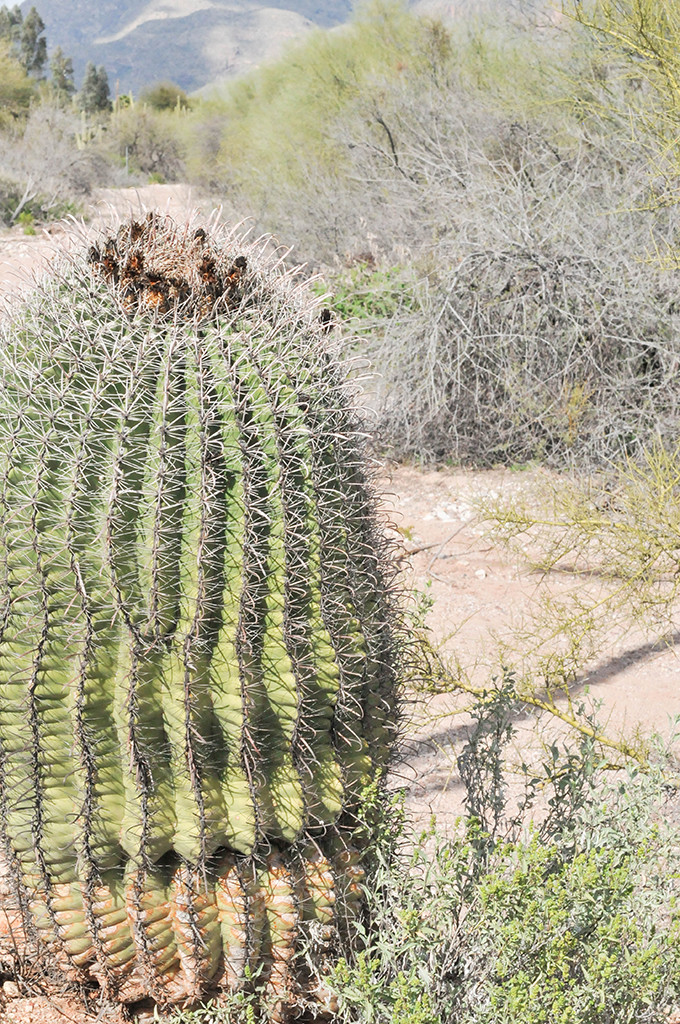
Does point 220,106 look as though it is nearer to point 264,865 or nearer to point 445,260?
point 445,260

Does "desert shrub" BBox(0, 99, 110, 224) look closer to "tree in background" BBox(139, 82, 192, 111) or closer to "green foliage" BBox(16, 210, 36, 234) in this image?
"green foliage" BBox(16, 210, 36, 234)

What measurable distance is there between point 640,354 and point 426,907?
5847 mm

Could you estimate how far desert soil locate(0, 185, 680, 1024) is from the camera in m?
2.71

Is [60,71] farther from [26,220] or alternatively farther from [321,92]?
[321,92]

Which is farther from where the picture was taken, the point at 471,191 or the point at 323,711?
the point at 471,191

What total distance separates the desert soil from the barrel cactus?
0.33 m

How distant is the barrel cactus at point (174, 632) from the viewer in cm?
205

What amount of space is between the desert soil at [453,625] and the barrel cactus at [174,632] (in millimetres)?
326

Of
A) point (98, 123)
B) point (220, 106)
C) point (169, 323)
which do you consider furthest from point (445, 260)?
point (98, 123)

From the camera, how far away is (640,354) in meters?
7.21

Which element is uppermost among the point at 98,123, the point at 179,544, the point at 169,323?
the point at 169,323

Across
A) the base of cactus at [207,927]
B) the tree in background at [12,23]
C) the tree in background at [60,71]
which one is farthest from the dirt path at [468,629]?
the tree in background at [12,23]

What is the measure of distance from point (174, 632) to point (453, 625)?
3.63 metres

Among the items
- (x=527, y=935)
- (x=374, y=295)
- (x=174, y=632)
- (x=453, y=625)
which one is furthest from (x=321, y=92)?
(x=527, y=935)
